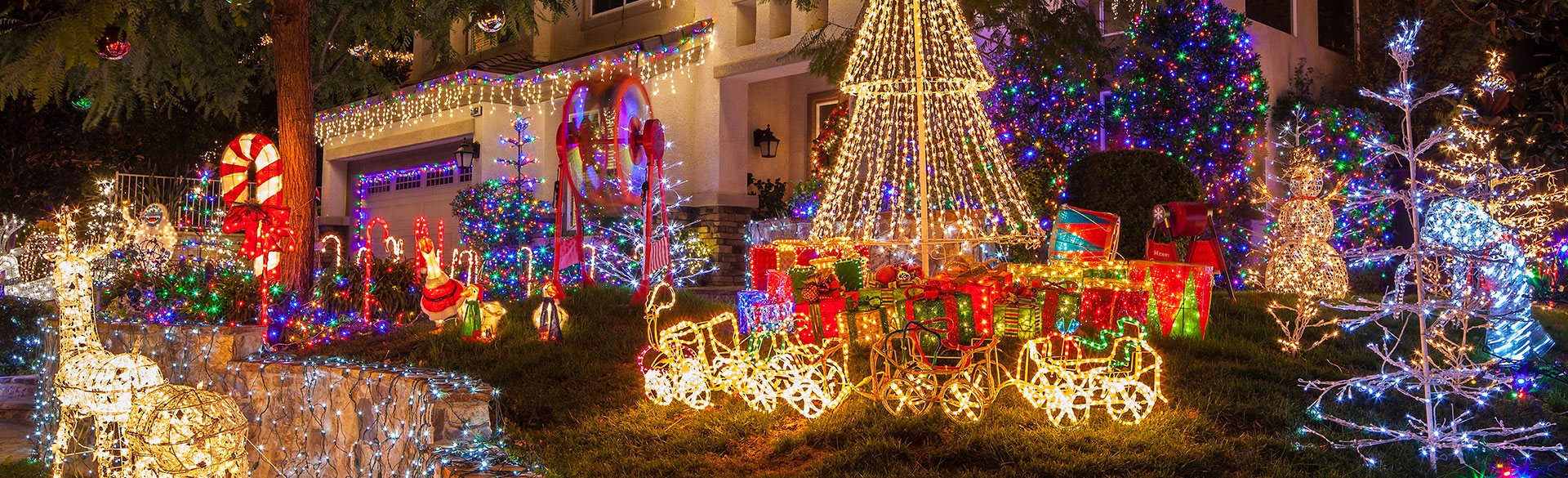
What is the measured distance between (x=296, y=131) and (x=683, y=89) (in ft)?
19.4

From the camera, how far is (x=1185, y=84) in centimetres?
1143

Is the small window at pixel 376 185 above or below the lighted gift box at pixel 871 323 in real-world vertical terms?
above

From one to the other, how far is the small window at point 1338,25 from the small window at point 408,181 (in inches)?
561

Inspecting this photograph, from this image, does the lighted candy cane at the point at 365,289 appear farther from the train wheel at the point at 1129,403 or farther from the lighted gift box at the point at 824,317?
the train wheel at the point at 1129,403

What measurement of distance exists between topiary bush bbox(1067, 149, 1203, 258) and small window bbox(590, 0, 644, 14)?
801 centimetres

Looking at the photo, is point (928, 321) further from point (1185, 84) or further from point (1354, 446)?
point (1185, 84)

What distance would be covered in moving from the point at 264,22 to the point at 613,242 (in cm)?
471

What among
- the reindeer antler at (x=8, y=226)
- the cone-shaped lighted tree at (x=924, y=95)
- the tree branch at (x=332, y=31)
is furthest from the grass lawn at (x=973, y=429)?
the reindeer antler at (x=8, y=226)

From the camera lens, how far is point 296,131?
877 cm

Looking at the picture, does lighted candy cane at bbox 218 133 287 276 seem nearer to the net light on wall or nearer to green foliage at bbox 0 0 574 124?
green foliage at bbox 0 0 574 124

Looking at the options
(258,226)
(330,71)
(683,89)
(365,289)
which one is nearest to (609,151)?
(365,289)

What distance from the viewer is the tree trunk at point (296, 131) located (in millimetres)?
8648

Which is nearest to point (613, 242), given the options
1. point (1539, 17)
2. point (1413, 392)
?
point (1413, 392)

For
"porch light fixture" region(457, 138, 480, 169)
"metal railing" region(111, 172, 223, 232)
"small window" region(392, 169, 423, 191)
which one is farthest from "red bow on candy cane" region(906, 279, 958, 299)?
"metal railing" region(111, 172, 223, 232)
